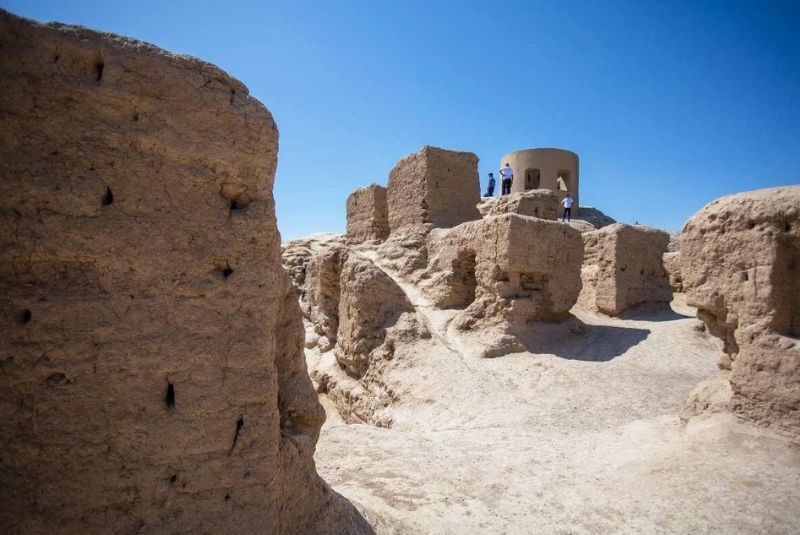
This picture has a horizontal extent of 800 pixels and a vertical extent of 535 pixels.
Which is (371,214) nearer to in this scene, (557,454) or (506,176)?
(506,176)

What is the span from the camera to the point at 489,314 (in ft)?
29.9

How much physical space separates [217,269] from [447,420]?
4.85 meters

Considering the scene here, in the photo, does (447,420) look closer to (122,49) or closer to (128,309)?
(128,309)

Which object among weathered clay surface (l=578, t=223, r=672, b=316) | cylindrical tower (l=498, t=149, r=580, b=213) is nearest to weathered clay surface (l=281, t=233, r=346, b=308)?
weathered clay surface (l=578, t=223, r=672, b=316)

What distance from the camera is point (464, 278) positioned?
34.4 feet

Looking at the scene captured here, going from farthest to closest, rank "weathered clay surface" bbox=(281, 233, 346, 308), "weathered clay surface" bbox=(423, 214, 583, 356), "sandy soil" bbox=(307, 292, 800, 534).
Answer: "weathered clay surface" bbox=(281, 233, 346, 308) → "weathered clay surface" bbox=(423, 214, 583, 356) → "sandy soil" bbox=(307, 292, 800, 534)

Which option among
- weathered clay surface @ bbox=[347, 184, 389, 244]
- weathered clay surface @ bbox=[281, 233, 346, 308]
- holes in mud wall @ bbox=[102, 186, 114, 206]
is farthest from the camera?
weathered clay surface @ bbox=[281, 233, 346, 308]

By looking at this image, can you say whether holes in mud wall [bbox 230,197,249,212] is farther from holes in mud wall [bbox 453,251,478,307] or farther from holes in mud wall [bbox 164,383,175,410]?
holes in mud wall [bbox 453,251,478,307]

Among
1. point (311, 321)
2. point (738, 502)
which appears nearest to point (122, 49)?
point (738, 502)

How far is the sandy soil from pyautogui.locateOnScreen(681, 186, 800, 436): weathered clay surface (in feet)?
1.12

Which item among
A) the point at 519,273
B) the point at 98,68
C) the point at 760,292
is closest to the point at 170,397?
the point at 98,68

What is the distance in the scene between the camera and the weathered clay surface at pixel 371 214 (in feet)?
47.0

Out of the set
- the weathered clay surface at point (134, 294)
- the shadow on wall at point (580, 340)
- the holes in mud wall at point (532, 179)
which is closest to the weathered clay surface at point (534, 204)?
the shadow on wall at point (580, 340)

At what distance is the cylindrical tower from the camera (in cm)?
1983
